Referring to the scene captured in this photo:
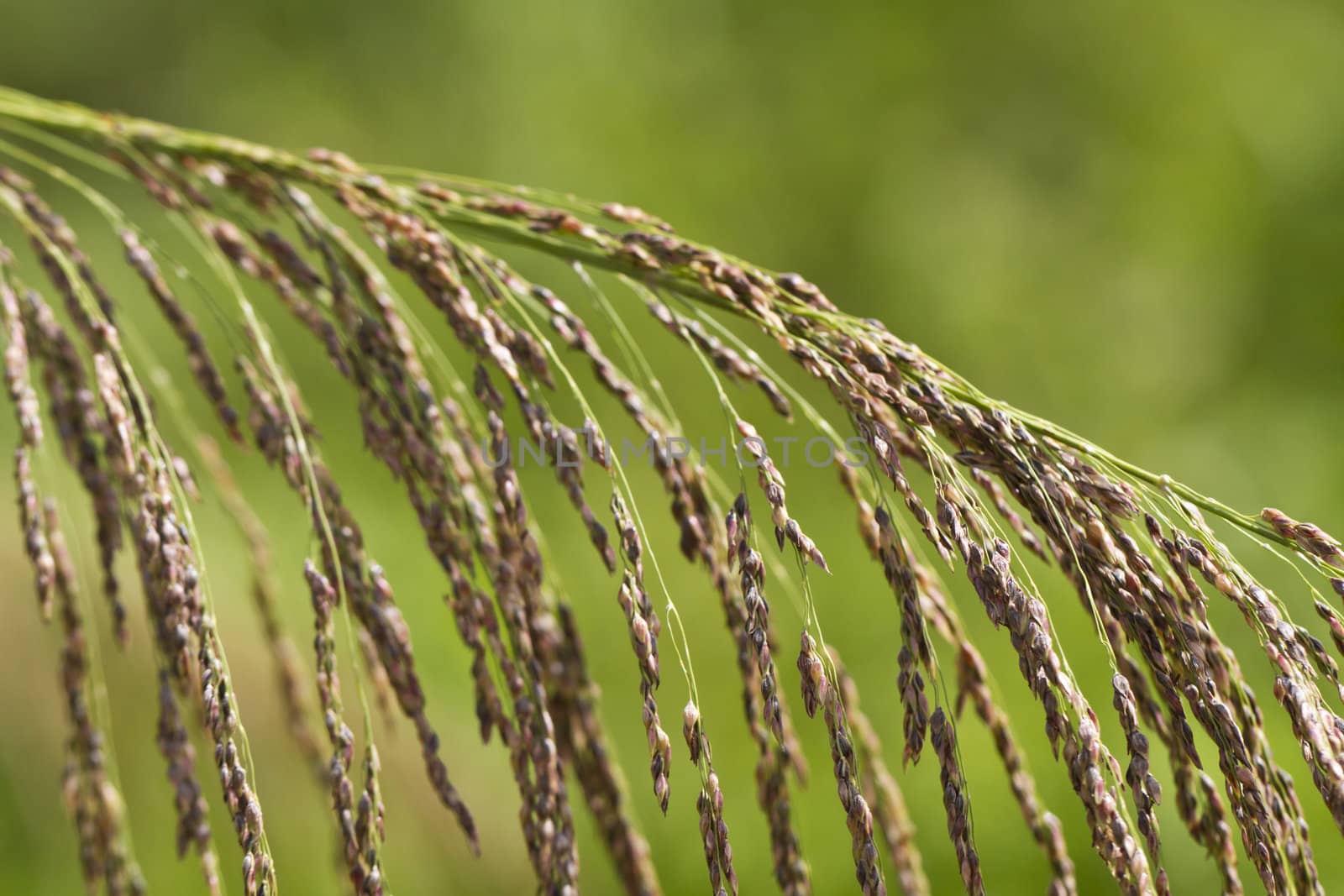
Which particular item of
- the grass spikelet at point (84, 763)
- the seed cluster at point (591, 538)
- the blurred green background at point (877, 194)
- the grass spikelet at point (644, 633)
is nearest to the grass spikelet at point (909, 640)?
the seed cluster at point (591, 538)

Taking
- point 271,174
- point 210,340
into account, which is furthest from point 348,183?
point 210,340

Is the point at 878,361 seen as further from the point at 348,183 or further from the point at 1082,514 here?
the point at 348,183

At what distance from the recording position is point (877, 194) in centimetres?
365

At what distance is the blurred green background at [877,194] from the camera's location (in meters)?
2.73

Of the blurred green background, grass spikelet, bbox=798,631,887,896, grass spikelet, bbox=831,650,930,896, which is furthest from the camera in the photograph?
the blurred green background

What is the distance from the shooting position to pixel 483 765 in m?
2.47

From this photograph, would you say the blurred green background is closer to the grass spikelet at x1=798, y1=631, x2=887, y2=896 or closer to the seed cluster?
the seed cluster

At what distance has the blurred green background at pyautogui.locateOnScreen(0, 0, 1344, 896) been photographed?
108 inches

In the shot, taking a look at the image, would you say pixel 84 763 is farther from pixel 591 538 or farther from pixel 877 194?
pixel 877 194

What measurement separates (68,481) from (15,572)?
60 cm

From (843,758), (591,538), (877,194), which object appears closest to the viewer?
(843,758)

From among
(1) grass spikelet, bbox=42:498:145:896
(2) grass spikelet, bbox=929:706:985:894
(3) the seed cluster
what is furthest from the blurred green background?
(2) grass spikelet, bbox=929:706:985:894

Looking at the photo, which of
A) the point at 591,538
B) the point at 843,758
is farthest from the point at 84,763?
the point at 843,758

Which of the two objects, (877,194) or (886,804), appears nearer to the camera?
(886,804)
